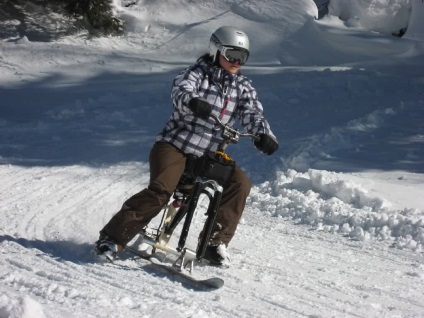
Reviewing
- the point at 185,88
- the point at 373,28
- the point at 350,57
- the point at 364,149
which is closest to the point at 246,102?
the point at 185,88

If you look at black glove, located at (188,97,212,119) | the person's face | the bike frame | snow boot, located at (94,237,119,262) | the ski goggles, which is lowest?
snow boot, located at (94,237,119,262)

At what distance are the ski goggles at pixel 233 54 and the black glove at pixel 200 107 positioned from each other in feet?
1.93

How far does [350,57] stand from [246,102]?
34.3 ft

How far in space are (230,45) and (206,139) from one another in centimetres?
79

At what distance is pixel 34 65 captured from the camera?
13664 mm

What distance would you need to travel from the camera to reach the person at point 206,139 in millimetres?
5277

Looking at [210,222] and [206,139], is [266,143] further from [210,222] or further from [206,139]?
[210,222]

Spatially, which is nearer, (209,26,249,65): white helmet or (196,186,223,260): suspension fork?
(196,186,223,260): suspension fork

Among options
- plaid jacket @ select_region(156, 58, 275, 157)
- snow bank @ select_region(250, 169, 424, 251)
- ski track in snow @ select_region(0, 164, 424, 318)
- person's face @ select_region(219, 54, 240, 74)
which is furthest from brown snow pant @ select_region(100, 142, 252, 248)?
snow bank @ select_region(250, 169, 424, 251)

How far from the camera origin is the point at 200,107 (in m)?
4.95

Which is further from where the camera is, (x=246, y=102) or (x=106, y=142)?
(x=106, y=142)

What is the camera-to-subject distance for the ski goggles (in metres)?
5.39

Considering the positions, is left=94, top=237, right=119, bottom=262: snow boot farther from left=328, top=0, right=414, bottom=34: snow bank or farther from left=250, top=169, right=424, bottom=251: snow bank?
left=328, top=0, right=414, bottom=34: snow bank

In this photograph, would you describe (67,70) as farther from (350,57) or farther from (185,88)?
(185,88)
